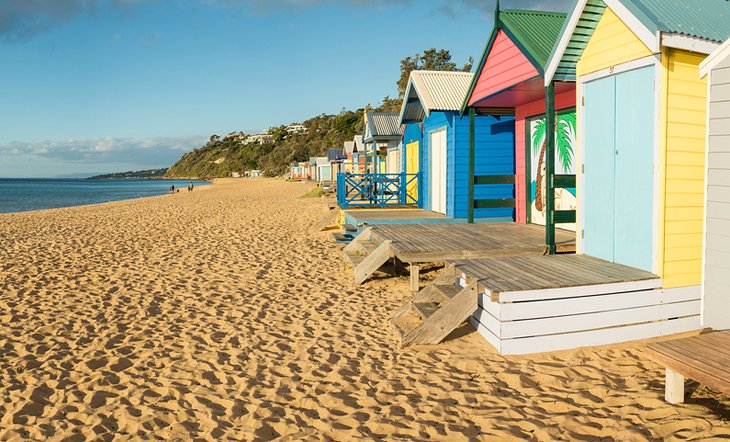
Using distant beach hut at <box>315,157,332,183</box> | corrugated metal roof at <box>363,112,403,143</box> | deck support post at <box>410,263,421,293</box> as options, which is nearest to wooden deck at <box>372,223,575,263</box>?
deck support post at <box>410,263,421,293</box>

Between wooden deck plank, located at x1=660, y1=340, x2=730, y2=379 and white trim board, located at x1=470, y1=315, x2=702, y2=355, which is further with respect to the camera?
white trim board, located at x1=470, y1=315, x2=702, y2=355

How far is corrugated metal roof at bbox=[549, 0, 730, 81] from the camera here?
514 cm

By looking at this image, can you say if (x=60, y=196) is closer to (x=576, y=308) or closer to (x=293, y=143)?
(x=293, y=143)

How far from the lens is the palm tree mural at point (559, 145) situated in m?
8.84

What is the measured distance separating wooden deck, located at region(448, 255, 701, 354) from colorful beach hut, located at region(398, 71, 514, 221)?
516cm

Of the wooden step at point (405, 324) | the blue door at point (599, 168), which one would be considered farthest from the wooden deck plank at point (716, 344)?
the wooden step at point (405, 324)

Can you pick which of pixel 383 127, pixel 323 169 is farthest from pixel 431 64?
pixel 383 127

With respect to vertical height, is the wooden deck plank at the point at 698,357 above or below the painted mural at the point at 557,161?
below

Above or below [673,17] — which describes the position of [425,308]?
below

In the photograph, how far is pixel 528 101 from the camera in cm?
1005

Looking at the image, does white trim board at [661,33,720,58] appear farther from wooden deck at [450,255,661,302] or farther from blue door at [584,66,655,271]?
wooden deck at [450,255,661,302]

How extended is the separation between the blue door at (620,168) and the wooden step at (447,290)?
1.91 meters

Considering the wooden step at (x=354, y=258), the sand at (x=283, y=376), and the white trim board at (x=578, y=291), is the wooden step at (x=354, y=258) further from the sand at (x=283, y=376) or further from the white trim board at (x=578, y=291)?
the white trim board at (x=578, y=291)

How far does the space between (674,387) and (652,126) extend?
283 centimetres
